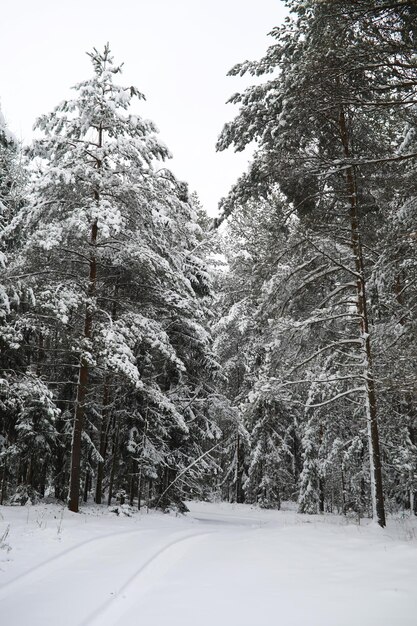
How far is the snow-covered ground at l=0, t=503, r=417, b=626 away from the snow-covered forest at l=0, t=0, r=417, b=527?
10.9 feet

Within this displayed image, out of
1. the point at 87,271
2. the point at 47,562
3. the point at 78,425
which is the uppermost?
the point at 87,271

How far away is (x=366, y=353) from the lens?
10570 mm

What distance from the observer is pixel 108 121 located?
39.9 feet

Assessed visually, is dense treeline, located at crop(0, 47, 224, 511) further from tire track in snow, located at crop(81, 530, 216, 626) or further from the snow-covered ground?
tire track in snow, located at crop(81, 530, 216, 626)

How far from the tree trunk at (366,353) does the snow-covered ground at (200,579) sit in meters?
1.73

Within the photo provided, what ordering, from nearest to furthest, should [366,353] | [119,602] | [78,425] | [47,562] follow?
[119,602] → [47,562] → [366,353] → [78,425]

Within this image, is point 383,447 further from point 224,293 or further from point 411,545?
point 224,293

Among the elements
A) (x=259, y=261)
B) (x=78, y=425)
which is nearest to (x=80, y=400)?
(x=78, y=425)

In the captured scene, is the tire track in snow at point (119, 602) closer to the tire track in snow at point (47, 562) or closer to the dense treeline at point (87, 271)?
the tire track in snow at point (47, 562)

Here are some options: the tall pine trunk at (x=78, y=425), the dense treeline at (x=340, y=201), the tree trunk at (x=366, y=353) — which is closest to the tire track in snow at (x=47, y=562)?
the tall pine trunk at (x=78, y=425)

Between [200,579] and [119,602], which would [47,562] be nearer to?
[119,602]

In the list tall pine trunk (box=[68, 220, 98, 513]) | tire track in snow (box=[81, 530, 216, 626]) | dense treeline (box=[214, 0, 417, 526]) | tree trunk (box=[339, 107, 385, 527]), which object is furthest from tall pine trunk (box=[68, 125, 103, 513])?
tree trunk (box=[339, 107, 385, 527])

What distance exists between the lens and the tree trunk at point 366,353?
10.2 m

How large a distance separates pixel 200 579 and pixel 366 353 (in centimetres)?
699
